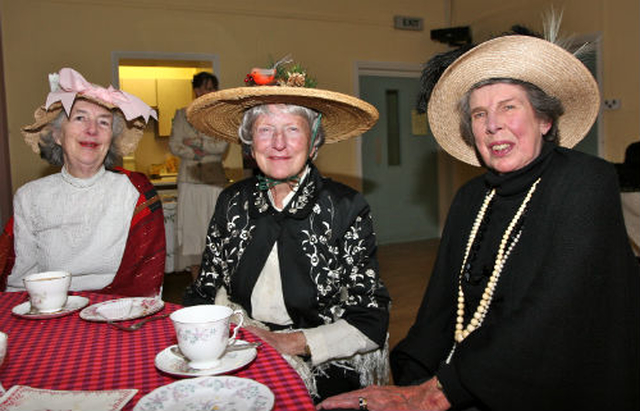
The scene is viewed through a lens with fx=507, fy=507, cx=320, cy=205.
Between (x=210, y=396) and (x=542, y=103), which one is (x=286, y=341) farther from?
(x=542, y=103)

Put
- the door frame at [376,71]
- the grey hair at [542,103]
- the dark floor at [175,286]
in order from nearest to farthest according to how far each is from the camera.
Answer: the grey hair at [542,103]
the dark floor at [175,286]
the door frame at [376,71]

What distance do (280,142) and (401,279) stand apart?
3.52 m

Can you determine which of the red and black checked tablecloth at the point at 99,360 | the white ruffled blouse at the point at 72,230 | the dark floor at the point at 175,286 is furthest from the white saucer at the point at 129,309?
the dark floor at the point at 175,286

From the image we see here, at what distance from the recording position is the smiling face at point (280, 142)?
1656 mm

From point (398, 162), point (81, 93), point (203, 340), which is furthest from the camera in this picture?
point (398, 162)

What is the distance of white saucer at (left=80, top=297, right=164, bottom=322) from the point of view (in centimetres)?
122

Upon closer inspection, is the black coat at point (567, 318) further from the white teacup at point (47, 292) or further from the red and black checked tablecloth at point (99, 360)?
the white teacup at point (47, 292)

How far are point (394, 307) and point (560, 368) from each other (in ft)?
9.61

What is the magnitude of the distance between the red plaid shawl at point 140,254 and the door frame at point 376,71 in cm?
460

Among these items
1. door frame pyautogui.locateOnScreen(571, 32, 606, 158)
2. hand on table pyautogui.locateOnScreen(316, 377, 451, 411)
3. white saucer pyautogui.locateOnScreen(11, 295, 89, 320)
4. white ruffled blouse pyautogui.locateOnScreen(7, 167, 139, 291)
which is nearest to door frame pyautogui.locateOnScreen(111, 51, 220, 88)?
white ruffled blouse pyautogui.locateOnScreen(7, 167, 139, 291)

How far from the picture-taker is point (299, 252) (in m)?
1.57

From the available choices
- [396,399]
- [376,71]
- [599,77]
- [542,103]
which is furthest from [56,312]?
[376,71]

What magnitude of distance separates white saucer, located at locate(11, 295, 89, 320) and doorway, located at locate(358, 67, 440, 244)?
537 centimetres

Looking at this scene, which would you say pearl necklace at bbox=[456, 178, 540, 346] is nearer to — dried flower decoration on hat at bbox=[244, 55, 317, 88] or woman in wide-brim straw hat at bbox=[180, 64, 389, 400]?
woman in wide-brim straw hat at bbox=[180, 64, 389, 400]
